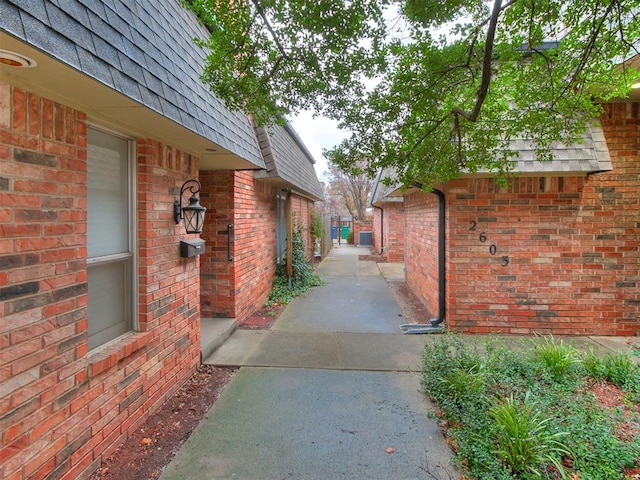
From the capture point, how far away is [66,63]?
62.1 inches

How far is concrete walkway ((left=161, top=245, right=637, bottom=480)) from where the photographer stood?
2453 mm

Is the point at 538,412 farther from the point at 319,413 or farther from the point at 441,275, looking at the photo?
the point at 441,275

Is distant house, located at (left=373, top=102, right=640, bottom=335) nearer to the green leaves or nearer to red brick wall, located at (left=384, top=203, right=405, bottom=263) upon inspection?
the green leaves

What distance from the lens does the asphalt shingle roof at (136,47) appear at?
1506 mm

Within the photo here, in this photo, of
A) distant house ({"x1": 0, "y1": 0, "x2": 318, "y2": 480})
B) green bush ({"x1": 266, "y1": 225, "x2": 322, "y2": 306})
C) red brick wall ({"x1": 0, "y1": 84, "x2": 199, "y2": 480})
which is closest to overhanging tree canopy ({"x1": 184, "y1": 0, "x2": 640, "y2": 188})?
distant house ({"x1": 0, "y1": 0, "x2": 318, "y2": 480})

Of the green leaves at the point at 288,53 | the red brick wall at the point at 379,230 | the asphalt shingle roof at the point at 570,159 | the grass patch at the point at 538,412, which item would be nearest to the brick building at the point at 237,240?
the green leaves at the point at 288,53

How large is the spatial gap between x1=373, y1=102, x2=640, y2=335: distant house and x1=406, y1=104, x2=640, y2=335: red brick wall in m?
0.02

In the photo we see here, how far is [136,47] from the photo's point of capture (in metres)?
2.30

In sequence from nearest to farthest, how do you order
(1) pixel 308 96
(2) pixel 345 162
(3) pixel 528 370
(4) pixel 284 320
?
(3) pixel 528 370 → (1) pixel 308 96 → (2) pixel 345 162 → (4) pixel 284 320

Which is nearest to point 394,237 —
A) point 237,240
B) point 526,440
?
point 237,240

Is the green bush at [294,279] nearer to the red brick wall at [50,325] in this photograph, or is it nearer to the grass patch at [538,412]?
the grass patch at [538,412]

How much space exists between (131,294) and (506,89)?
175 inches

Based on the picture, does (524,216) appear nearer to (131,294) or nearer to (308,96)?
(308,96)

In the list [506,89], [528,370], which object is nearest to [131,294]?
[528,370]
